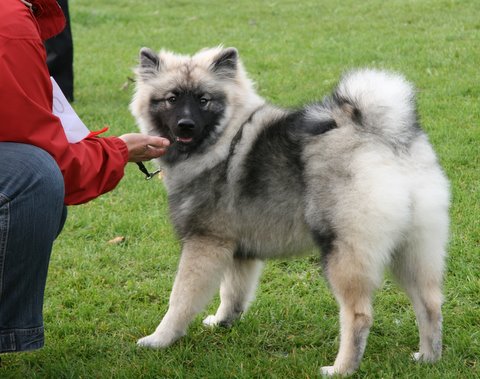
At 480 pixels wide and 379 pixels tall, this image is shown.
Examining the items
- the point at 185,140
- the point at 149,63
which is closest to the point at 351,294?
the point at 185,140

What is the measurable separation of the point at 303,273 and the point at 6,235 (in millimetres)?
1836

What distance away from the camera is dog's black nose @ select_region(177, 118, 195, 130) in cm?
317

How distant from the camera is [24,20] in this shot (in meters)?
2.38

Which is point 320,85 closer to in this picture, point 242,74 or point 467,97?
point 467,97

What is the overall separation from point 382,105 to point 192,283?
1.09 meters

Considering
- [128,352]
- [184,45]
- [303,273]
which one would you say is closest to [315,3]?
[184,45]

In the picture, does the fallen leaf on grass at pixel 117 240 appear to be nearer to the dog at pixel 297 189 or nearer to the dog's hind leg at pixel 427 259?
the dog at pixel 297 189

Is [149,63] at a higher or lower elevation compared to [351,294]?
higher

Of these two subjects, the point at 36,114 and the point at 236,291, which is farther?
the point at 236,291

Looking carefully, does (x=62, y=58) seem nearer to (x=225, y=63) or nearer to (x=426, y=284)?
(x=225, y=63)

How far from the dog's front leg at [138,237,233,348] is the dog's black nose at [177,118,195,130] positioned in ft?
1.59

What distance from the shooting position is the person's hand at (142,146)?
9.39 ft

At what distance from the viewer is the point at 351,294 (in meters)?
2.73

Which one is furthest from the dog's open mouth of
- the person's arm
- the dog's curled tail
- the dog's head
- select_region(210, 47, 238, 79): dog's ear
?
the dog's curled tail
